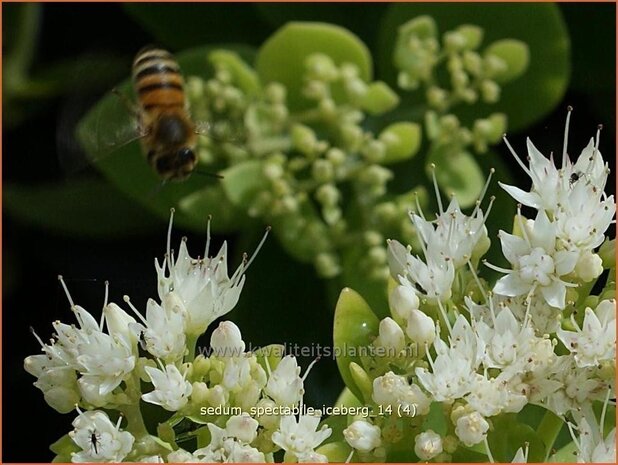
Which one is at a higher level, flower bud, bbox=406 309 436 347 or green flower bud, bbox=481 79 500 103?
green flower bud, bbox=481 79 500 103

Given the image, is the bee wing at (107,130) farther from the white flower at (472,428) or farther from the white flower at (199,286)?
the white flower at (472,428)

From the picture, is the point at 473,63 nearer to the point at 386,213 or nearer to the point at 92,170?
the point at 386,213

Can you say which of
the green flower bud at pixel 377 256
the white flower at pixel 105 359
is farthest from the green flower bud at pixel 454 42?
the white flower at pixel 105 359

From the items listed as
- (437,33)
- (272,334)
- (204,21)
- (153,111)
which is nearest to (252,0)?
(204,21)

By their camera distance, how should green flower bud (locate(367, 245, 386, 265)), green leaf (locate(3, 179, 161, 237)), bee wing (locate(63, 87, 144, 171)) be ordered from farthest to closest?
green leaf (locate(3, 179, 161, 237)) → green flower bud (locate(367, 245, 386, 265)) → bee wing (locate(63, 87, 144, 171))

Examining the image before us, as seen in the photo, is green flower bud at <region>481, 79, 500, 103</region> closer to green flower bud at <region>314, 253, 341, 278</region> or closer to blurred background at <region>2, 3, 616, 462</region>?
blurred background at <region>2, 3, 616, 462</region>

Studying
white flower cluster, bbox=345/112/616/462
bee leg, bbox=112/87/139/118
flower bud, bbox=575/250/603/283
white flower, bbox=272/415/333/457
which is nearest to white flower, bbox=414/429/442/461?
white flower cluster, bbox=345/112/616/462

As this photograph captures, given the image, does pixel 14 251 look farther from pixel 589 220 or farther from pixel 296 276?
pixel 589 220
